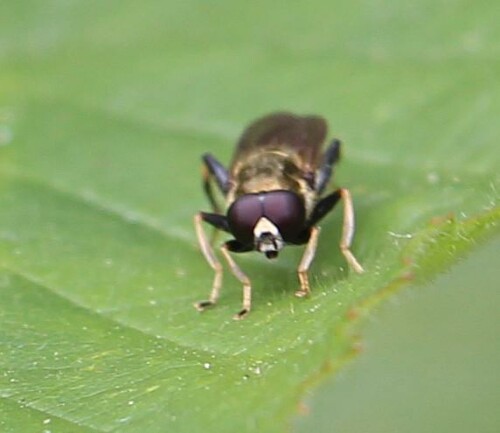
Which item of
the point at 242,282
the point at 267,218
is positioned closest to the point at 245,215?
the point at 267,218

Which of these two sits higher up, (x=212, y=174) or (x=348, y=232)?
(x=212, y=174)

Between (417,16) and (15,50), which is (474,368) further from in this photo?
(15,50)

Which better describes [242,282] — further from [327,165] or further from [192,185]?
[192,185]

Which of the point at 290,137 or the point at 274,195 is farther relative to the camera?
the point at 290,137

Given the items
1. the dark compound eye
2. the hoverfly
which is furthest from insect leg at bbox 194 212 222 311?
the dark compound eye

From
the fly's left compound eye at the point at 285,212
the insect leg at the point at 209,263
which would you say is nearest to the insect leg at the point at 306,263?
the fly's left compound eye at the point at 285,212

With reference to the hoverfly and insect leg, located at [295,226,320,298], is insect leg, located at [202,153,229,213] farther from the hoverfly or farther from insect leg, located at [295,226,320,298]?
insect leg, located at [295,226,320,298]
